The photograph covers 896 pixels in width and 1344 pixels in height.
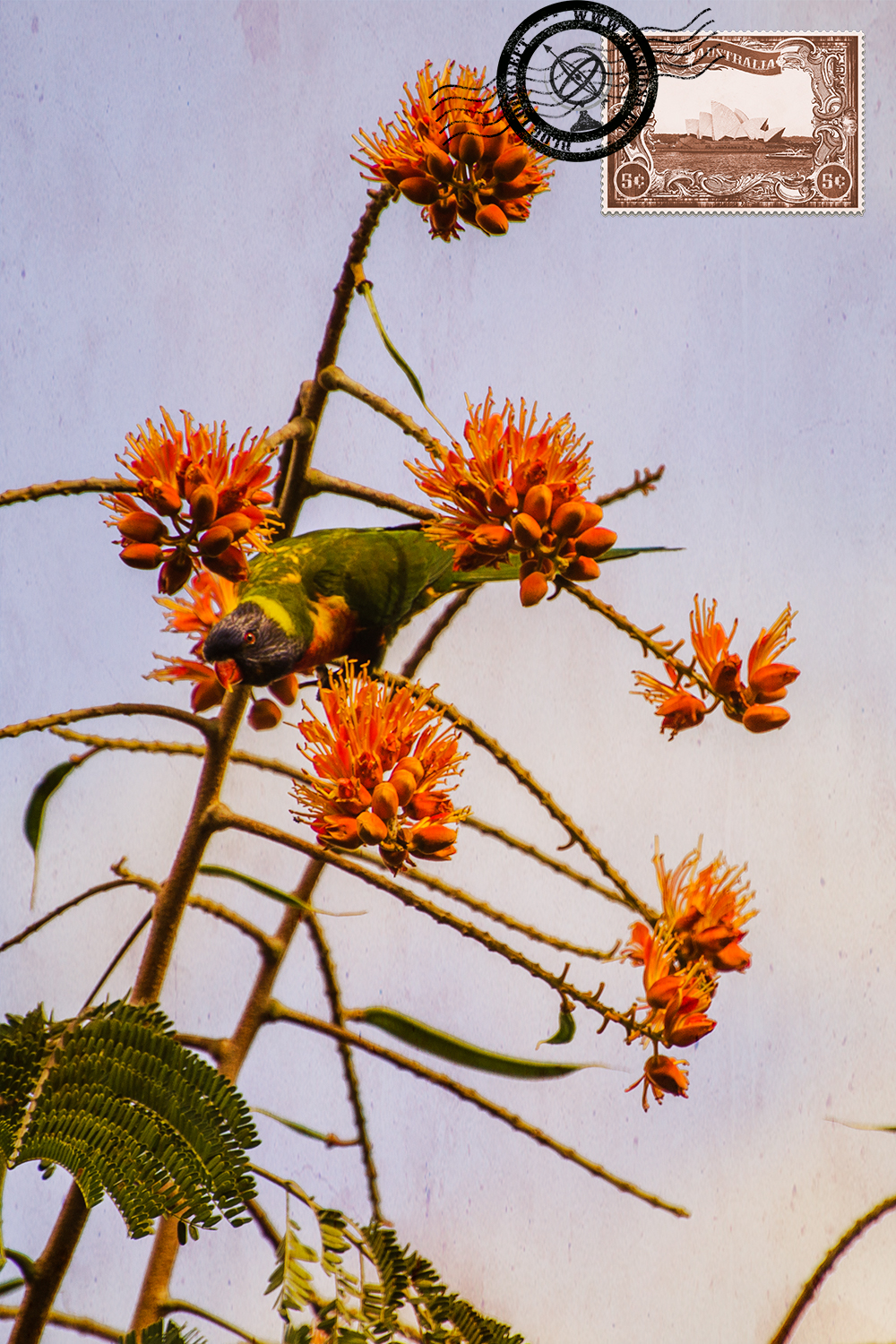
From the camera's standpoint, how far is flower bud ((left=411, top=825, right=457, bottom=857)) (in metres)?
0.69

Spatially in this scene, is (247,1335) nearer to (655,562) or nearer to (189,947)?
(189,947)

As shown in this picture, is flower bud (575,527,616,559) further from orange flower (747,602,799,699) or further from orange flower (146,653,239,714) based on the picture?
orange flower (146,653,239,714)

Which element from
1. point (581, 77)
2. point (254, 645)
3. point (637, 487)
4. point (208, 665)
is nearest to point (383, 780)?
point (254, 645)

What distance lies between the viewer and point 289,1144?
90 centimetres

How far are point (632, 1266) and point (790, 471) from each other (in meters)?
0.68

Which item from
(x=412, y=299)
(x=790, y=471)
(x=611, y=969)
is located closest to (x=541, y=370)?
(x=412, y=299)

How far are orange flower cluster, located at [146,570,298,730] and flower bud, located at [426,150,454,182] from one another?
1.11 feet

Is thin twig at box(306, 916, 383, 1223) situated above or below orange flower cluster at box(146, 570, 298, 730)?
below

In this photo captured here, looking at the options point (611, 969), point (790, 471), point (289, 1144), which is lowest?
point (289, 1144)

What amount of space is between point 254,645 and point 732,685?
13.6 inches

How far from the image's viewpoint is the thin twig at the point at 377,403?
2.55 ft

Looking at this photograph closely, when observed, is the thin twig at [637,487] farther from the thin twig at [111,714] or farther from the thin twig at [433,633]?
the thin twig at [111,714]

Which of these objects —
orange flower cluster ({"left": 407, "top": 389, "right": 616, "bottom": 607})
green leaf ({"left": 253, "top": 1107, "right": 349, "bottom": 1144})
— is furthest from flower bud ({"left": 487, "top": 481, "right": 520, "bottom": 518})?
green leaf ({"left": 253, "top": 1107, "right": 349, "bottom": 1144})

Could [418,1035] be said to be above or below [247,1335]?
above
